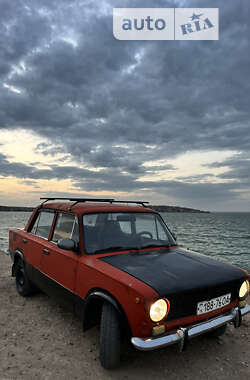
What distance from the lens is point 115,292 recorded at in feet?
8.85

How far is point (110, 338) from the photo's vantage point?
2709 millimetres

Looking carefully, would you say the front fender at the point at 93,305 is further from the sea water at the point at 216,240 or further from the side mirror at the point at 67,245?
the sea water at the point at 216,240

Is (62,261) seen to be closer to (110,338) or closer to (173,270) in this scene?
(110,338)

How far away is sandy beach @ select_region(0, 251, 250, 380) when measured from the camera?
2.82 m

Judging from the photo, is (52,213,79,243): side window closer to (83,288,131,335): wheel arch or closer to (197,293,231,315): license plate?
(83,288,131,335): wheel arch

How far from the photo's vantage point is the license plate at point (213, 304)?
2.79 metres

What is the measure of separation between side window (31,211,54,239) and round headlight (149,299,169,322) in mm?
2572

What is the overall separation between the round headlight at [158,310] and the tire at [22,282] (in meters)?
3.32

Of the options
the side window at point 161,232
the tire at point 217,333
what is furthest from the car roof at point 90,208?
the tire at point 217,333

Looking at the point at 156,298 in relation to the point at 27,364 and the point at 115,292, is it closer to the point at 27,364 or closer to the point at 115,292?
the point at 115,292

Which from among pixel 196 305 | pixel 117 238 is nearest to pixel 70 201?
pixel 117 238

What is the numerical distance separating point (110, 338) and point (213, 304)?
1.21m

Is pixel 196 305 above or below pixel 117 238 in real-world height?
below

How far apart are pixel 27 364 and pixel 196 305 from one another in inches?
81.5
